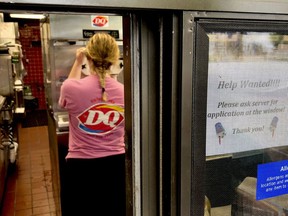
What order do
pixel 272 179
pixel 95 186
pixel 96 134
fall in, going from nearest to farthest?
pixel 272 179
pixel 96 134
pixel 95 186

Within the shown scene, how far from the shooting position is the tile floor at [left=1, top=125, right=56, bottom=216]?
344 cm

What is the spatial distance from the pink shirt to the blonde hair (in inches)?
1.9

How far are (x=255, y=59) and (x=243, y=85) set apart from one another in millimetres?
97

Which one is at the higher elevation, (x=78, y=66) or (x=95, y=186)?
(x=78, y=66)

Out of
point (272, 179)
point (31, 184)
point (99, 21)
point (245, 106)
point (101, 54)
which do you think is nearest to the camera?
point (245, 106)

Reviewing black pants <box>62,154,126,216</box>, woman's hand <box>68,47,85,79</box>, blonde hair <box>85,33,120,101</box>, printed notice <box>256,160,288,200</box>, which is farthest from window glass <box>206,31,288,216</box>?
woman's hand <box>68,47,85,79</box>

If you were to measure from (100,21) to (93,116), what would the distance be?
1013 mm

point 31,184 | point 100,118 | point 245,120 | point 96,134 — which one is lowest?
point 31,184

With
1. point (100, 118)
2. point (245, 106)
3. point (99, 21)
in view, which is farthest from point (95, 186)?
point (245, 106)

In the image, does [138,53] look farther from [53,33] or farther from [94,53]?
[53,33]

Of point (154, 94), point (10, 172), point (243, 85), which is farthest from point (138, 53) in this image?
point (10, 172)

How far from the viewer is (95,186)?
256cm

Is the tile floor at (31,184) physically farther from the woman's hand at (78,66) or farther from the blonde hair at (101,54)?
the blonde hair at (101,54)

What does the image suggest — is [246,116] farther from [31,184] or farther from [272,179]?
[31,184]
